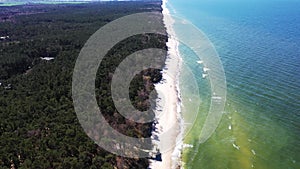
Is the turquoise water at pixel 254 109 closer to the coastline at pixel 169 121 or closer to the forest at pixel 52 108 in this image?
the coastline at pixel 169 121

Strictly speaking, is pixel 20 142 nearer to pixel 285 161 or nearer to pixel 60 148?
pixel 60 148

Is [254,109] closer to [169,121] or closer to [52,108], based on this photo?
[169,121]

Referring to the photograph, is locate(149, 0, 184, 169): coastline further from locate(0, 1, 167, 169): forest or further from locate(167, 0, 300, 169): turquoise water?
locate(0, 1, 167, 169): forest

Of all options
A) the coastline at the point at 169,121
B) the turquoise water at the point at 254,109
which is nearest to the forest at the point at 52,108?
the coastline at the point at 169,121

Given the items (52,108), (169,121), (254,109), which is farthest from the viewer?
(254,109)

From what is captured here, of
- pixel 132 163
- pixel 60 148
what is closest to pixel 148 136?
pixel 132 163

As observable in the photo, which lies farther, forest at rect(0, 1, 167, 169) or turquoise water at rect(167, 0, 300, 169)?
turquoise water at rect(167, 0, 300, 169)

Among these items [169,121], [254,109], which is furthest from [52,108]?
[254,109]

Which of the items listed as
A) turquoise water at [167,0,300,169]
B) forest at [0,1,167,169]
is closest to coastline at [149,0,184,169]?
turquoise water at [167,0,300,169]
